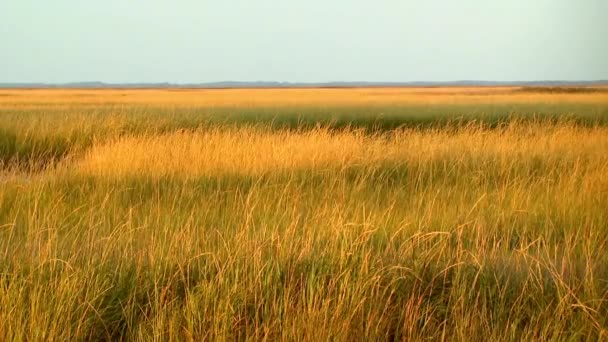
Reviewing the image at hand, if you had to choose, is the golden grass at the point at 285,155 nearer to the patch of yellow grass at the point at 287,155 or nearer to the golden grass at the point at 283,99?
the patch of yellow grass at the point at 287,155

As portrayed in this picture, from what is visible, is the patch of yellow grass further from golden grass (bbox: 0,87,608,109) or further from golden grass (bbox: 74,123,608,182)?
golden grass (bbox: 0,87,608,109)

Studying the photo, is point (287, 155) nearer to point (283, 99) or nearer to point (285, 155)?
point (285, 155)

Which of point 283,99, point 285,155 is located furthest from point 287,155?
point 283,99

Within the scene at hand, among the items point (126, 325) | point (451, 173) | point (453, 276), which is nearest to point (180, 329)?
point (126, 325)

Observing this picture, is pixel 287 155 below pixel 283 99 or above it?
above

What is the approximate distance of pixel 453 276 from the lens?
350 centimetres

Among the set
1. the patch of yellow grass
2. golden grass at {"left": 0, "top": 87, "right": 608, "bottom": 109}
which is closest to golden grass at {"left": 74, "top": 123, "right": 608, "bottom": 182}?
the patch of yellow grass

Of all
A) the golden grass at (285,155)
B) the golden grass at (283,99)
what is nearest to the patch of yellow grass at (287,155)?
the golden grass at (285,155)

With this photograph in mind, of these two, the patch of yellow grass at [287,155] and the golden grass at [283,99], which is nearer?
the patch of yellow grass at [287,155]

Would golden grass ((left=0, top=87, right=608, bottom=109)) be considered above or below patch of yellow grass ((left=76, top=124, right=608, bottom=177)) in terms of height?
below

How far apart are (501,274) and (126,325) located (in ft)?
7.25

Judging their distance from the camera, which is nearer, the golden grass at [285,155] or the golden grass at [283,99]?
the golden grass at [285,155]

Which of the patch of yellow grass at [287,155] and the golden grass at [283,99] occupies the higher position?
the patch of yellow grass at [287,155]

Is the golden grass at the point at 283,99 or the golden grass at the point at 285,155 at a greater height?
the golden grass at the point at 285,155
